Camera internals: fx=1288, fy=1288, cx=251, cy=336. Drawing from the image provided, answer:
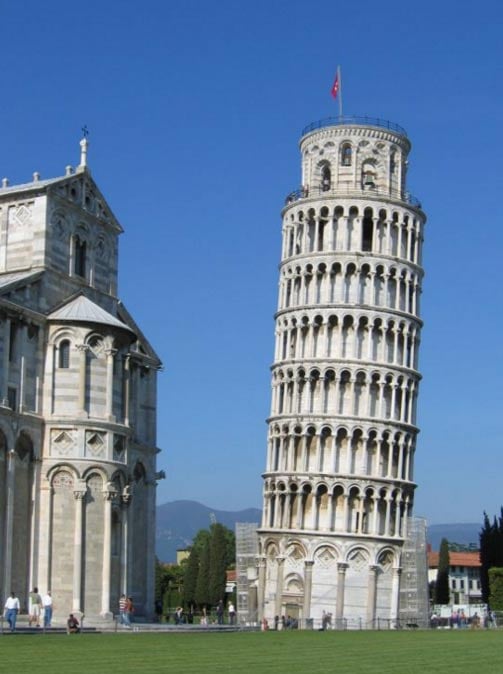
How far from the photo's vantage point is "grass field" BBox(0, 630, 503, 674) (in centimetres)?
2653

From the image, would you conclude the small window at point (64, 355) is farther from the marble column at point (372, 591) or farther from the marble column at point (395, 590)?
the marble column at point (395, 590)

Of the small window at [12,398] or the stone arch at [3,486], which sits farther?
the small window at [12,398]

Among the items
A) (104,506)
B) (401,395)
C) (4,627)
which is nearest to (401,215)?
(401,395)

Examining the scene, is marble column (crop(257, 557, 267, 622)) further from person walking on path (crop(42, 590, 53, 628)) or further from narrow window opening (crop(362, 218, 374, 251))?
person walking on path (crop(42, 590, 53, 628))

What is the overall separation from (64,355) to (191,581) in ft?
230

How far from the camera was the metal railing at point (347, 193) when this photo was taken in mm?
88000

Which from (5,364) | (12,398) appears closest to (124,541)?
(12,398)

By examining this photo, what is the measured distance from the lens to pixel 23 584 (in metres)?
49.4

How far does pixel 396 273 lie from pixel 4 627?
A: 5051cm

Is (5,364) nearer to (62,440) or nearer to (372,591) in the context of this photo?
(62,440)

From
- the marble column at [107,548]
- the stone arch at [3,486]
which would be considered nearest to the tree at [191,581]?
the marble column at [107,548]

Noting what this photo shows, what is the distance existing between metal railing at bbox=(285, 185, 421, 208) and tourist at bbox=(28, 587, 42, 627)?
45844 mm

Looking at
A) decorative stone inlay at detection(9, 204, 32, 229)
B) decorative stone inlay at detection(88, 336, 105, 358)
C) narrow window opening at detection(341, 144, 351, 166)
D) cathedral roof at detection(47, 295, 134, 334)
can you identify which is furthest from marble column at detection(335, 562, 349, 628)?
decorative stone inlay at detection(9, 204, 32, 229)

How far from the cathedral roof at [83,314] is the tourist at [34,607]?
35.4ft
